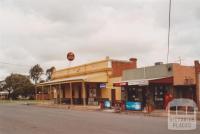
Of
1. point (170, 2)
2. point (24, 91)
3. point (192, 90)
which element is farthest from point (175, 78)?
point (24, 91)

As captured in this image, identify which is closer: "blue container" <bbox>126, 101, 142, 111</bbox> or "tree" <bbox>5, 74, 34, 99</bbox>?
"blue container" <bbox>126, 101, 142, 111</bbox>

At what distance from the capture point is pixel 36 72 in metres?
138

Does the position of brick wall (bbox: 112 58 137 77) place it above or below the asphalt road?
above

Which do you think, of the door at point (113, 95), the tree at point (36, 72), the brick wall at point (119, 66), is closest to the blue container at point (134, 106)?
the door at point (113, 95)

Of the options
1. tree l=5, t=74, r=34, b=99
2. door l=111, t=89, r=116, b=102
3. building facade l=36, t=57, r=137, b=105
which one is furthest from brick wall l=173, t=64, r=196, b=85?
tree l=5, t=74, r=34, b=99

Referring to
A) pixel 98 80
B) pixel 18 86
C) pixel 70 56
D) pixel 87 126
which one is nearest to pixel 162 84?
pixel 98 80

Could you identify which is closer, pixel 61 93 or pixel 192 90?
pixel 192 90

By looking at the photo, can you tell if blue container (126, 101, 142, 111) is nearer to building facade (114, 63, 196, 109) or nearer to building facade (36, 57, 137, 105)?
building facade (114, 63, 196, 109)

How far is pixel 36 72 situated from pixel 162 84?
10353cm

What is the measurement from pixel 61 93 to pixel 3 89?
239 ft

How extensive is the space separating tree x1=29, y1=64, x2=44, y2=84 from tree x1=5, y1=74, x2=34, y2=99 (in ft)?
41.6

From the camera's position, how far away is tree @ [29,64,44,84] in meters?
136

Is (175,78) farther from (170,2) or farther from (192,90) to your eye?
(170,2)

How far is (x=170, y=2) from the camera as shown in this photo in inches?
1170
